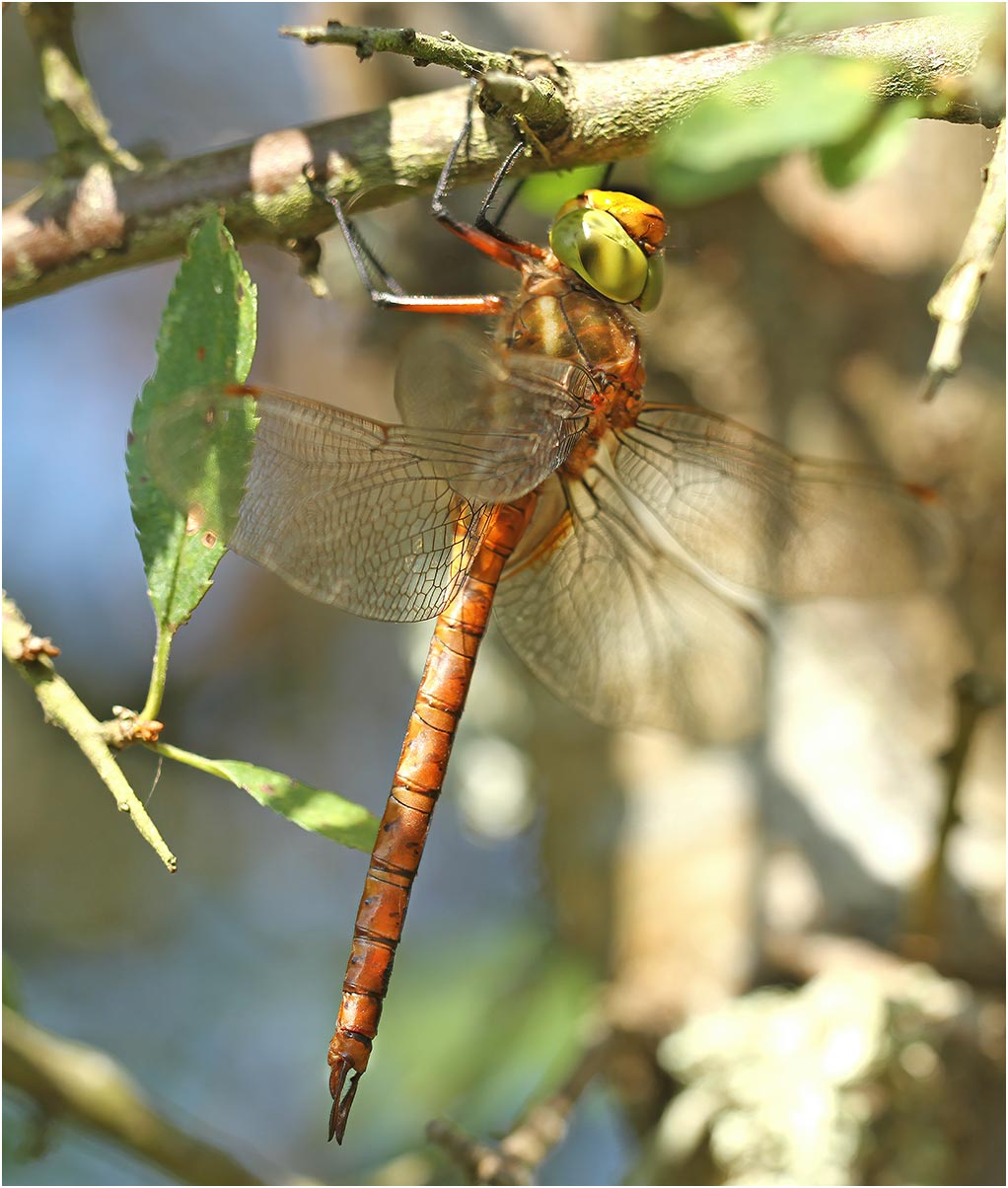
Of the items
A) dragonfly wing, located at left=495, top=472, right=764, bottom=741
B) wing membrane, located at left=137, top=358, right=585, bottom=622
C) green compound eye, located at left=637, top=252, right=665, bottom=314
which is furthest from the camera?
dragonfly wing, located at left=495, top=472, right=764, bottom=741

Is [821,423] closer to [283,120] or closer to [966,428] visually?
[966,428]

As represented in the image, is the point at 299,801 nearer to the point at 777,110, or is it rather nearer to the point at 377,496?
the point at 377,496

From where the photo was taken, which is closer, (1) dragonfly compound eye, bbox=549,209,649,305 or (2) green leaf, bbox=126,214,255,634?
(2) green leaf, bbox=126,214,255,634

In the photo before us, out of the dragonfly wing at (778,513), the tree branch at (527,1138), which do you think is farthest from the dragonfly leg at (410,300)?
the tree branch at (527,1138)

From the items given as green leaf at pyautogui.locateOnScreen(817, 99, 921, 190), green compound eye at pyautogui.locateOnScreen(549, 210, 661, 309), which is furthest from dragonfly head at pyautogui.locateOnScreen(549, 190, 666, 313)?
green leaf at pyautogui.locateOnScreen(817, 99, 921, 190)

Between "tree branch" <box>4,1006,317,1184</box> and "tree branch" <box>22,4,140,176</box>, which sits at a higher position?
"tree branch" <box>22,4,140,176</box>

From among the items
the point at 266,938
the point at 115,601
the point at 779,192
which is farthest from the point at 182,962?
the point at 779,192

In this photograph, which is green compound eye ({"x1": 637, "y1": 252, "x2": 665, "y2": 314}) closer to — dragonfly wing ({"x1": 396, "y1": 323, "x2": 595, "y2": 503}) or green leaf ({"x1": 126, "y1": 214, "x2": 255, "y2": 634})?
dragonfly wing ({"x1": 396, "y1": 323, "x2": 595, "y2": 503})
